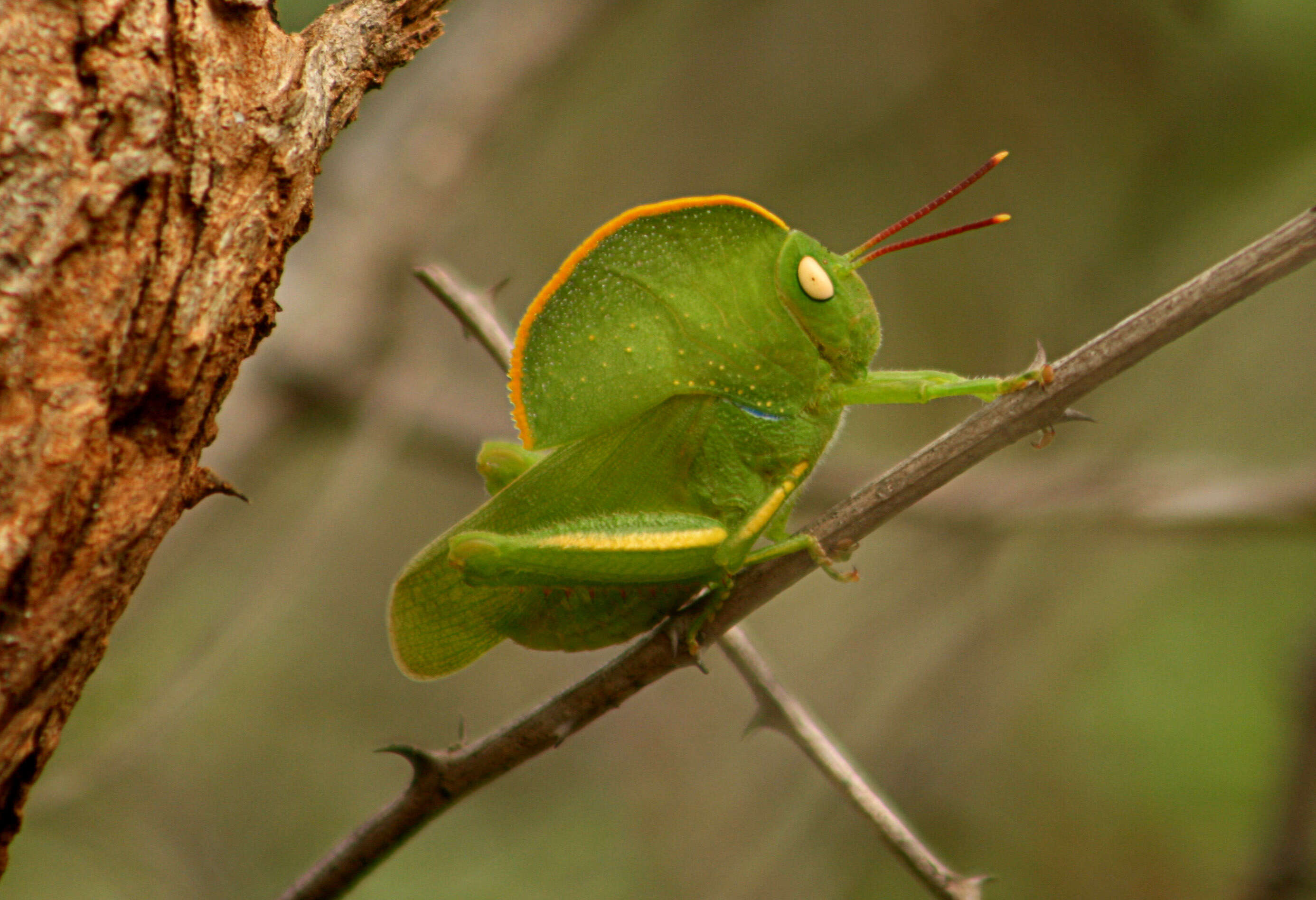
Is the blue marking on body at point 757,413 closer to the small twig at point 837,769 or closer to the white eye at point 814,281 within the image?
the white eye at point 814,281

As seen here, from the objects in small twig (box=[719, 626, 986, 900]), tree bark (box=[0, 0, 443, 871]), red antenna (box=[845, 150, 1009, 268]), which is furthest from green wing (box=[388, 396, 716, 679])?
tree bark (box=[0, 0, 443, 871])

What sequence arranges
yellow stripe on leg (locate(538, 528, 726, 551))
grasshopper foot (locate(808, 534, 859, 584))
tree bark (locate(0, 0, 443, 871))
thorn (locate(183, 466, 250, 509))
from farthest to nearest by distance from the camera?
yellow stripe on leg (locate(538, 528, 726, 551))
grasshopper foot (locate(808, 534, 859, 584))
thorn (locate(183, 466, 250, 509))
tree bark (locate(0, 0, 443, 871))

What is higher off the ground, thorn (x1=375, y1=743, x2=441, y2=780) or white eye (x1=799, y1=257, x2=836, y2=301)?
white eye (x1=799, y1=257, x2=836, y2=301)

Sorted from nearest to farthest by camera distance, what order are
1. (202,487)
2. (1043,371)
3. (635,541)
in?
(202,487) < (1043,371) < (635,541)

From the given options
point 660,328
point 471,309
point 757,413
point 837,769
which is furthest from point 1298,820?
point 471,309

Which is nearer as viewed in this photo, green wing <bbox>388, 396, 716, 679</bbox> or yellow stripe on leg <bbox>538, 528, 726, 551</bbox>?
yellow stripe on leg <bbox>538, 528, 726, 551</bbox>

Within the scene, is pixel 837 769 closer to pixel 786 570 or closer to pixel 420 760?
pixel 786 570

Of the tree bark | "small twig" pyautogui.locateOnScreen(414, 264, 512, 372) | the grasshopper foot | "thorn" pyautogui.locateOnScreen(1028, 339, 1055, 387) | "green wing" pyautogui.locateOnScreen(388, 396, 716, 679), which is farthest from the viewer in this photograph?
"small twig" pyautogui.locateOnScreen(414, 264, 512, 372)

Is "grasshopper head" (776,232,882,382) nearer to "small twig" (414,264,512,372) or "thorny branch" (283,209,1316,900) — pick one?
"thorny branch" (283,209,1316,900)
